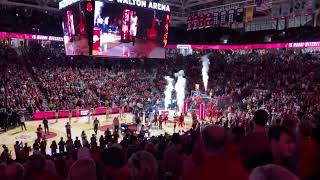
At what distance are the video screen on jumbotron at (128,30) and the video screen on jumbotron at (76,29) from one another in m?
1.26

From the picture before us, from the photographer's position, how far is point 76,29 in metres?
32.3

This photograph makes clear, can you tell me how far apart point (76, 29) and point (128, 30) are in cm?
482

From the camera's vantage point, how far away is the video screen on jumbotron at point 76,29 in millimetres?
30913

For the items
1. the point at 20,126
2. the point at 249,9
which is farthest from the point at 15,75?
the point at 249,9

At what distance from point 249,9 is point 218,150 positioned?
28760 mm

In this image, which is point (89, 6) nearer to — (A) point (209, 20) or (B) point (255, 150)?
(A) point (209, 20)

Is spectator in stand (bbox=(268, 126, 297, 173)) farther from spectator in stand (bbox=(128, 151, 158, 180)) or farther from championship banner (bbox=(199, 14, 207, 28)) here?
championship banner (bbox=(199, 14, 207, 28))

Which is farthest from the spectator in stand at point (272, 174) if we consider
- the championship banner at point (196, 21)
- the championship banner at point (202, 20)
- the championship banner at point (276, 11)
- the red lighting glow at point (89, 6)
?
the championship banner at point (196, 21)

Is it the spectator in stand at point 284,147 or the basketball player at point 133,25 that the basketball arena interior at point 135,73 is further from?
the spectator in stand at point 284,147

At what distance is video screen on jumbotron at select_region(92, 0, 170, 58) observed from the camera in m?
30.8

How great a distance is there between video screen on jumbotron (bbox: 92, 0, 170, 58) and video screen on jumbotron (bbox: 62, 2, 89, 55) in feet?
4.12

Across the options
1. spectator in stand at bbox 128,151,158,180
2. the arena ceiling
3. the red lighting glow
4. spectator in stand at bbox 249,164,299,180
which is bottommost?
spectator in stand at bbox 128,151,158,180

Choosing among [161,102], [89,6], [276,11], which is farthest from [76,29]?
[276,11]

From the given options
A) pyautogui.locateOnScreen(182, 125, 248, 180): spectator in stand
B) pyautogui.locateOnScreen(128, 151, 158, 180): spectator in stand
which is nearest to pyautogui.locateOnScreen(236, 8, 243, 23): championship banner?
pyautogui.locateOnScreen(182, 125, 248, 180): spectator in stand
